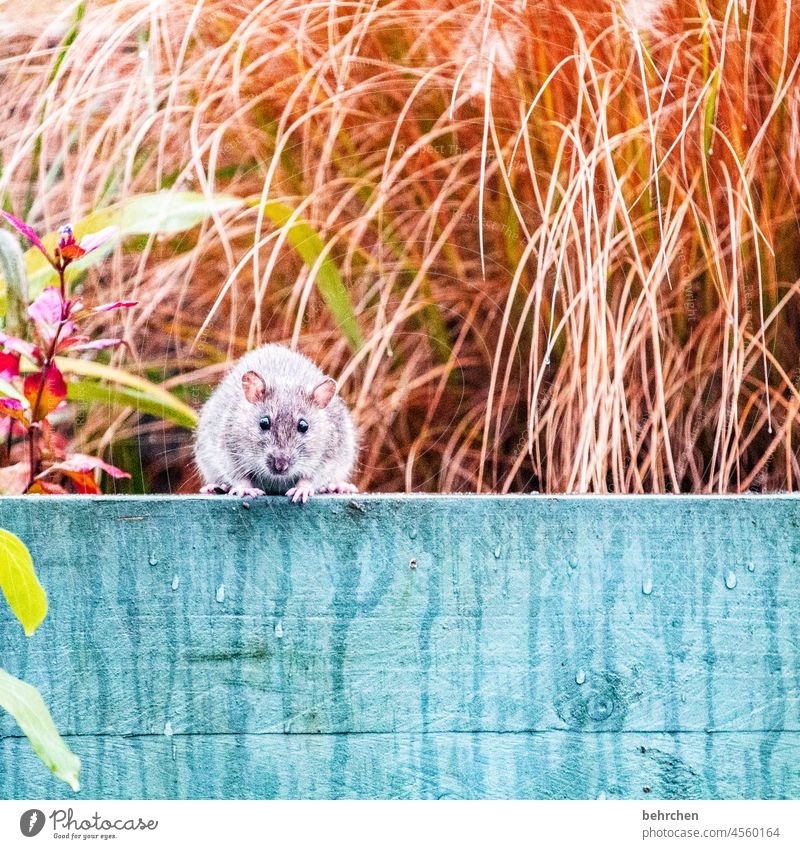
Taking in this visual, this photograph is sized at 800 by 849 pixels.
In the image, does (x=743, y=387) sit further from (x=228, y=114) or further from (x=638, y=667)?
(x=228, y=114)

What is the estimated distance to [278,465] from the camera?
1.83 metres

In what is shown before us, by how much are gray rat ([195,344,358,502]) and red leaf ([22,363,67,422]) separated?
0.46 metres

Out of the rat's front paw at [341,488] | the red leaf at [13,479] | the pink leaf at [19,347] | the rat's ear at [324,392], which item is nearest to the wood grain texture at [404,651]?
the pink leaf at [19,347]

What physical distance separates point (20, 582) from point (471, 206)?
1.41 m

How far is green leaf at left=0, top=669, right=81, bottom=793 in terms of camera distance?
898mm

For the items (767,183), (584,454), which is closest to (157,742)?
(584,454)

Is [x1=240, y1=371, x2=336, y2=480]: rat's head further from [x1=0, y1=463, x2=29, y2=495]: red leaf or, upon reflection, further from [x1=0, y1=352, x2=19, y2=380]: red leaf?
[x1=0, y1=352, x2=19, y2=380]: red leaf

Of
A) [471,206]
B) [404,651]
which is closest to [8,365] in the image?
[404,651]

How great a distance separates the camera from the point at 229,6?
2.24 metres

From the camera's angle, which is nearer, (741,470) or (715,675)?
(715,675)

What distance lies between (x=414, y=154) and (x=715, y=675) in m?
1.33

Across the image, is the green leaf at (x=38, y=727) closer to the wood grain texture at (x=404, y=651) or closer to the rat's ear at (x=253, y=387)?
the wood grain texture at (x=404, y=651)

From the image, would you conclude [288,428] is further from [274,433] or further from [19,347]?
[19,347]

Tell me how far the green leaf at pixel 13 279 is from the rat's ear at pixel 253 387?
→ 0.45m
